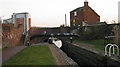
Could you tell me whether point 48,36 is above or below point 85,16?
below

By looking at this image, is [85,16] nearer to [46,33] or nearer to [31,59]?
[46,33]

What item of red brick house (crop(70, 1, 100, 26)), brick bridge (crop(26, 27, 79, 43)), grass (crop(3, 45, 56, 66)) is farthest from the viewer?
red brick house (crop(70, 1, 100, 26))

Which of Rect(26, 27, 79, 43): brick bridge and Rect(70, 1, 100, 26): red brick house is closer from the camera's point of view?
Rect(26, 27, 79, 43): brick bridge

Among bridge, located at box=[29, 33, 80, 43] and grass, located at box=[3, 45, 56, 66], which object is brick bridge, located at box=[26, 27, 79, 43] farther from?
grass, located at box=[3, 45, 56, 66]

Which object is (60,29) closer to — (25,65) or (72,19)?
(72,19)

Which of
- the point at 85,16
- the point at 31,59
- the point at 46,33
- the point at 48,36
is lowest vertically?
the point at 31,59

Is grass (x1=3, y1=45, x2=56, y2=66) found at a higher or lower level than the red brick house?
lower

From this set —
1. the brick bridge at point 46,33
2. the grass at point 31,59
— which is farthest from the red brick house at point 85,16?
the grass at point 31,59

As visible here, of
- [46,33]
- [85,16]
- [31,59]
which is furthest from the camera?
[85,16]

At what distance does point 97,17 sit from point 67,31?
1703 centimetres

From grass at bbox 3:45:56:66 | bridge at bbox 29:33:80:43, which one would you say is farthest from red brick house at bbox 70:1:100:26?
grass at bbox 3:45:56:66

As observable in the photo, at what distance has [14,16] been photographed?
58.2 metres

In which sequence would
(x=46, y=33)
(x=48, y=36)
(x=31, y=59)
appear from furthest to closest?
(x=48, y=36), (x=46, y=33), (x=31, y=59)

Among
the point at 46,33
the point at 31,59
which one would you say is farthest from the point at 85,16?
the point at 31,59
